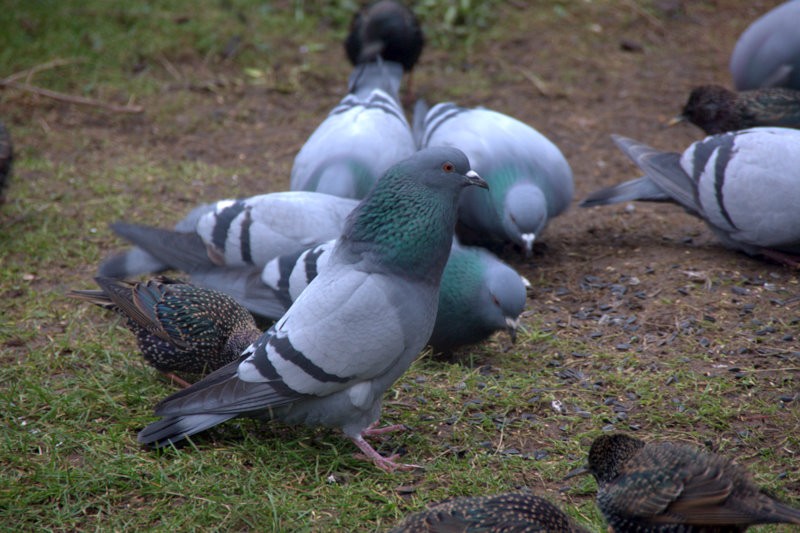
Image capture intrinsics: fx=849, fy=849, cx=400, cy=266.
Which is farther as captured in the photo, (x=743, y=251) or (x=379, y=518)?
(x=743, y=251)

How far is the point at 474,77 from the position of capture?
28.3 feet

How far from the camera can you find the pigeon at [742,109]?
643 cm

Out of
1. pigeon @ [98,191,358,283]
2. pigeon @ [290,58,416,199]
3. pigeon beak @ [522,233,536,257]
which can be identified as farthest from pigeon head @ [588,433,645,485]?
pigeon @ [290,58,416,199]

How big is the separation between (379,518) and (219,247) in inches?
Answer: 90.3

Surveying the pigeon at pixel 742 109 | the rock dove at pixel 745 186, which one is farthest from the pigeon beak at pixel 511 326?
the pigeon at pixel 742 109

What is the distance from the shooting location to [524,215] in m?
5.38

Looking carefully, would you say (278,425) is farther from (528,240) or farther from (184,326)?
(528,240)

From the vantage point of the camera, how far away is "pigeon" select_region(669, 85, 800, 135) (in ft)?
21.1

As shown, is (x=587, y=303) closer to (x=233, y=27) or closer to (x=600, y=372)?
(x=600, y=372)

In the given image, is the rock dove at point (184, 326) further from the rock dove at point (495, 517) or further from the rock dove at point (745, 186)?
the rock dove at point (745, 186)

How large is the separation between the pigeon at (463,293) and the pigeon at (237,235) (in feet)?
0.76

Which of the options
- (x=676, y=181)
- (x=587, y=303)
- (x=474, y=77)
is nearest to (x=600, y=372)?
(x=587, y=303)

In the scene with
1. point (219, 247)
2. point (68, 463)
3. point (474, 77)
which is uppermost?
point (474, 77)

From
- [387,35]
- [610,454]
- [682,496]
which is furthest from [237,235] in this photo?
[387,35]
